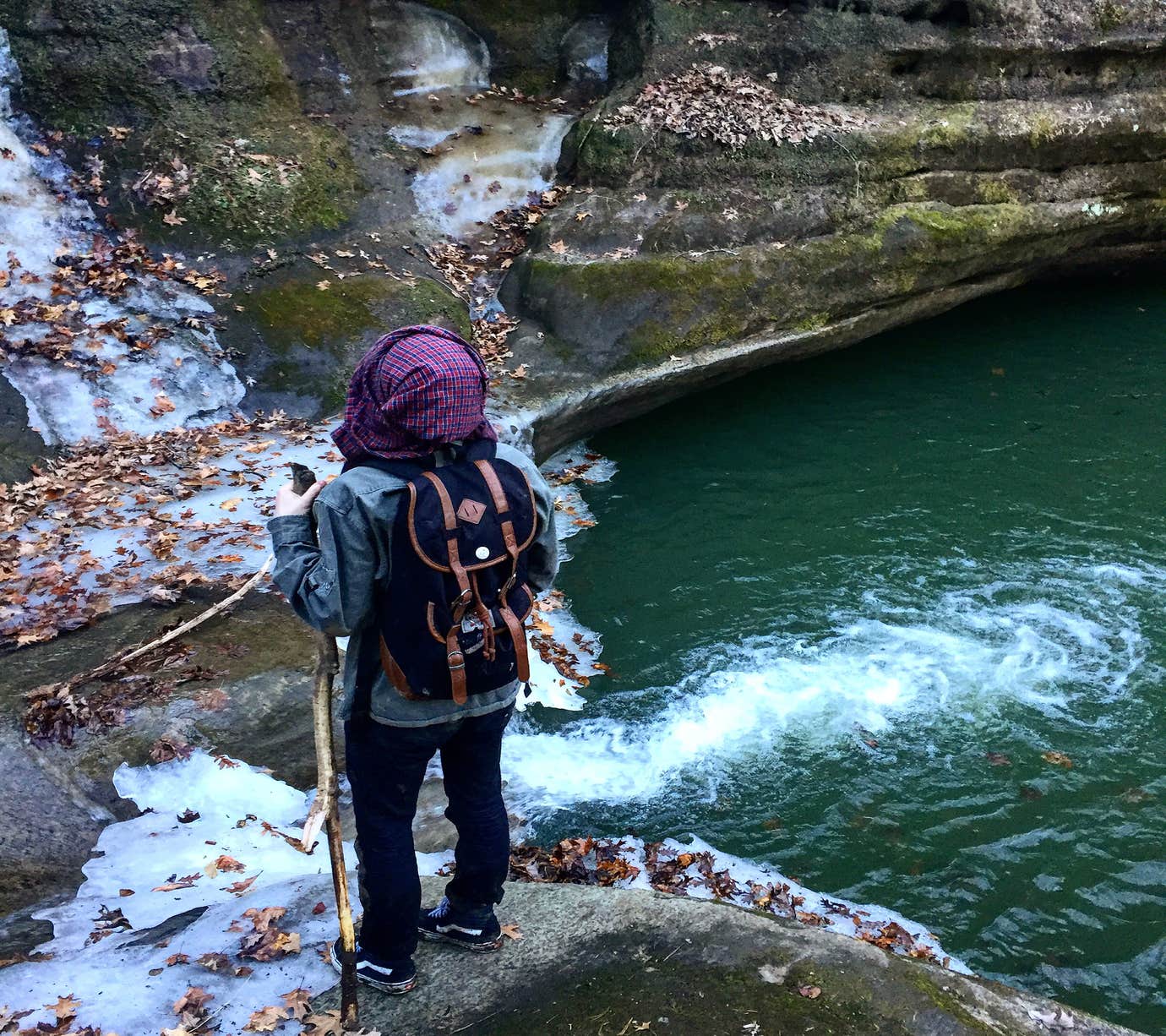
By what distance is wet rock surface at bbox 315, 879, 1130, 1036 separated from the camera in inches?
134

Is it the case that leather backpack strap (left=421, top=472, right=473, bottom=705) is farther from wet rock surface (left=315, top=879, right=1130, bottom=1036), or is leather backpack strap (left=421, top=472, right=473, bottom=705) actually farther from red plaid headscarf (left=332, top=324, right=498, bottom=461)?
wet rock surface (left=315, top=879, right=1130, bottom=1036)

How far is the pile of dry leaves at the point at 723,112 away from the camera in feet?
38.1

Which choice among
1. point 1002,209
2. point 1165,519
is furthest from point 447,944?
point 1002,209

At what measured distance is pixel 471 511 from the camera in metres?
3.05

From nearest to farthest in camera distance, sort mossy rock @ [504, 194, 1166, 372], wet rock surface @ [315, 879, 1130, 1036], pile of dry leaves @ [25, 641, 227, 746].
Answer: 1. wet rock surface @ [315, 879, 1130, 1036]
2. pile of dry leaves @ [25, 641, 227, 746]
3. mossy rock @ [504, 194, 1166, 372]

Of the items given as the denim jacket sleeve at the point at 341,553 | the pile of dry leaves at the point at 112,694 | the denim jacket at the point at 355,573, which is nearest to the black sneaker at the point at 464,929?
the denim jacket at the point at 355,573

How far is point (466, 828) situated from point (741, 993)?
3.64ft

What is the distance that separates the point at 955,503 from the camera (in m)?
9.48

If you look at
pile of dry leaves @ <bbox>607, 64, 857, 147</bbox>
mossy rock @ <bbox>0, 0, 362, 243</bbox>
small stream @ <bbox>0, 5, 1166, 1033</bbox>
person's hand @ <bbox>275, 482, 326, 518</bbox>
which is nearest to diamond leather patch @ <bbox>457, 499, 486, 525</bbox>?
person's hand @ <bbox>275, 482, 326, 518</bbox>

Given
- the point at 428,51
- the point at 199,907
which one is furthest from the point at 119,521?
the point at 428,51

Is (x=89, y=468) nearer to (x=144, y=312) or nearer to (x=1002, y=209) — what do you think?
(x=144, y=312)

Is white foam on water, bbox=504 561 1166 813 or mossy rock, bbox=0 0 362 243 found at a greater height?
mossy rock, bbox=0 0 362 243

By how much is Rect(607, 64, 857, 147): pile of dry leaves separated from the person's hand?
9.60 meters

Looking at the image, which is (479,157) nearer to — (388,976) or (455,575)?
(455,575)
